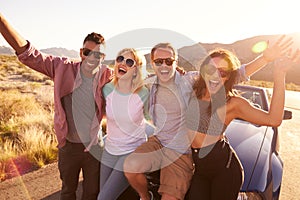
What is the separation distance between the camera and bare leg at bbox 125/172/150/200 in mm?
2512

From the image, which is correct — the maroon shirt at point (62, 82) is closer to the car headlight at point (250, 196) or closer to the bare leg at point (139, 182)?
the bare leg at point (139, 182)

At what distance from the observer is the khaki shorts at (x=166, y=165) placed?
2443 millimetres

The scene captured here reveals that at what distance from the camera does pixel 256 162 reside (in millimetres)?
3062

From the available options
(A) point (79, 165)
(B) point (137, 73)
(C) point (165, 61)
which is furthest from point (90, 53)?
(A) point (79, 165)

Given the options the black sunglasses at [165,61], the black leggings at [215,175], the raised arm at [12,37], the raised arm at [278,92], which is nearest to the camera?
the raised arm at [278,92]

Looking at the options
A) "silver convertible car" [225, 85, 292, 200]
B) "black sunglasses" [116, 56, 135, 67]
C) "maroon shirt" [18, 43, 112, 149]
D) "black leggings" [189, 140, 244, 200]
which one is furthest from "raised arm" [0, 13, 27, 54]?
"silver convertible car" [225, 85, 292, 200]

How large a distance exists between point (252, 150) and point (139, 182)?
57.8 inches

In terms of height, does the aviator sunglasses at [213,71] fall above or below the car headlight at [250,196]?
above

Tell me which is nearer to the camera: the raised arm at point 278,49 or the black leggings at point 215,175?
the raised arm at point 278,49

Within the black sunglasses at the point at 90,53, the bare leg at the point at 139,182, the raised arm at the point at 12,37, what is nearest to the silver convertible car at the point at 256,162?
the bare leg at the point at 139,182

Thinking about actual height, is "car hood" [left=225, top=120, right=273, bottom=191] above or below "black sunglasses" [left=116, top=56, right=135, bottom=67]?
below

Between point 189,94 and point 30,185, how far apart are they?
10.0ft

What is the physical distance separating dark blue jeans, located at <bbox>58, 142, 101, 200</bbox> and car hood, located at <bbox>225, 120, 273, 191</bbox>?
1.44 m

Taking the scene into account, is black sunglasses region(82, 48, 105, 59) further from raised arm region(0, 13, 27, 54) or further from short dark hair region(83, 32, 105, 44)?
raised arm region(0, 13, 27, 54)
